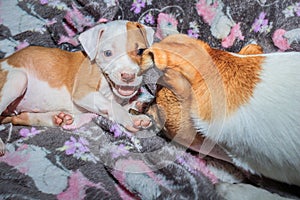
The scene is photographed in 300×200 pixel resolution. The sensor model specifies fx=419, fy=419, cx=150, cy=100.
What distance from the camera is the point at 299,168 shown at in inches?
50.1

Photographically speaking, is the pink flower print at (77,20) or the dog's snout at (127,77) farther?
the pink flower print at (77,20)

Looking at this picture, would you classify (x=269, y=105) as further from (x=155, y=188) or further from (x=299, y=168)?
(x=155, y=188)

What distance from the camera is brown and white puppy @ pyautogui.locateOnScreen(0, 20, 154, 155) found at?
163cm

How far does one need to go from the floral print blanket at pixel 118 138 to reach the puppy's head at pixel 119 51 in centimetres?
18

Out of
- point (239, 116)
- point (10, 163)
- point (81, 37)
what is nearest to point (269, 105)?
point (239, 116)

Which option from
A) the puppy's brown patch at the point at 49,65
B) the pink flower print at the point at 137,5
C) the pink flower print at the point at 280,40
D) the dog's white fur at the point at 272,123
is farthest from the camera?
the pink flower print at the point at 137,5

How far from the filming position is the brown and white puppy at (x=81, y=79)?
1631 millimetres

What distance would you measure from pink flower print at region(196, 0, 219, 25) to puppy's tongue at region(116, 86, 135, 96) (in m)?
0.59

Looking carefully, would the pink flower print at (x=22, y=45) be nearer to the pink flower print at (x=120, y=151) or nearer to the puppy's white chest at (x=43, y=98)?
the puppy's white chest at (x=43, y=98)

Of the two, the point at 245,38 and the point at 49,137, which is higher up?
the point at 245,38

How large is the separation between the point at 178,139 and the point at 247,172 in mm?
271

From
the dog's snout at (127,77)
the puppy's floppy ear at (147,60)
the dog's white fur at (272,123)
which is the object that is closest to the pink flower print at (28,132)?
the dog's snout at (127,77)

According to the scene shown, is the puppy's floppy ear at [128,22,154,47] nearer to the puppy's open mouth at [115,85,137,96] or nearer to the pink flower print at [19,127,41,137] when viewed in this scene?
the puppy's open mouth at [115,85,137,96]

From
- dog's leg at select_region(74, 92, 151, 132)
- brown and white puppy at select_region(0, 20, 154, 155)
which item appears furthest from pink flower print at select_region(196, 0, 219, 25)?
dog's leg at select_region(74, 92, 151, 132)
